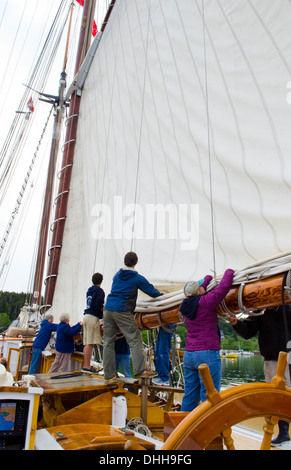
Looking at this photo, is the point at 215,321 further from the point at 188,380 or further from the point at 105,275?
the point at 105,275

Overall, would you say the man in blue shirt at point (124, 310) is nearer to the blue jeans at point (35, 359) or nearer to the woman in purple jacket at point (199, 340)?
the woman in purple jacket at point (199, 340)

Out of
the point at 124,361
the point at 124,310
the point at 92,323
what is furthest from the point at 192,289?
the point at 124,361

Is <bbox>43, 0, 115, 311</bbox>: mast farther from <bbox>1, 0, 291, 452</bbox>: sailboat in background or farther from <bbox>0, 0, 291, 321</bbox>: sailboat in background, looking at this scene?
<bbox>1, 0, 291, 452</bbox>: sailboat in background

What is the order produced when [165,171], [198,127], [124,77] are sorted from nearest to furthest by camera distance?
[198,127]
[165,171]
[124,77]

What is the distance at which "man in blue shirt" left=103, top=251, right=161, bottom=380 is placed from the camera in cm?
272

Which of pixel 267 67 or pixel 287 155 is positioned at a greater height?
pixel 267 67

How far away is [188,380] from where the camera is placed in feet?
7.11

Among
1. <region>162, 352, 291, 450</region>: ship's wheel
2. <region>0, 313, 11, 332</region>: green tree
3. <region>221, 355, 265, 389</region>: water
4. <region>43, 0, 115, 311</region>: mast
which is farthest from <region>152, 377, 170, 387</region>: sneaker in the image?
<region>0, 313, 11, 332</region>: green tree

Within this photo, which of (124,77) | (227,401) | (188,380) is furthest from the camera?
(124,77)

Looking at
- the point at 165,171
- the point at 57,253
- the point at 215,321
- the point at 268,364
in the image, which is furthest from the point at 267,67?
the point at 57,253

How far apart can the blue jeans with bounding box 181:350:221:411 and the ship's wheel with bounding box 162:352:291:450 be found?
41.9 inches

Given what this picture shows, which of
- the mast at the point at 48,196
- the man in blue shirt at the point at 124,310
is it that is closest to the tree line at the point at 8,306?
the mast at the point at 48,196

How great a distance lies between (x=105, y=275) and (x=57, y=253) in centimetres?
258

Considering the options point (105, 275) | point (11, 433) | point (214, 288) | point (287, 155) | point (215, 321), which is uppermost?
point (287, 155)
